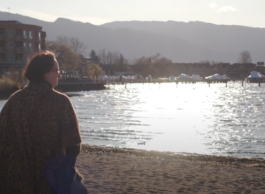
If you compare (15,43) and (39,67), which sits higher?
(15,43)

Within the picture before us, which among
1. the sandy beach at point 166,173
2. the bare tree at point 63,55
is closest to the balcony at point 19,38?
the bare tree at point 63,55

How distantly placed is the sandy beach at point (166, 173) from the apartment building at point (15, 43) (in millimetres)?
79966

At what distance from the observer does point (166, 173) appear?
10258mm

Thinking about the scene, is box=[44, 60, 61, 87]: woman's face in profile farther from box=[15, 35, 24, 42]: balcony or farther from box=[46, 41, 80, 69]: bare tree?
box=[46, 41, 80, 69]: bare tree

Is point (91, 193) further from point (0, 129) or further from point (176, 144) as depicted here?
point (176, 144)

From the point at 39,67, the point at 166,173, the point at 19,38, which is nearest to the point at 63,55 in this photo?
the point at 19,38

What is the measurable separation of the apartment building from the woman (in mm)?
87932

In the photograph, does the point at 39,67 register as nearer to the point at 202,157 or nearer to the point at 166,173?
the point at 166,173

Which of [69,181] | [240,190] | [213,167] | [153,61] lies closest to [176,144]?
[213,167]

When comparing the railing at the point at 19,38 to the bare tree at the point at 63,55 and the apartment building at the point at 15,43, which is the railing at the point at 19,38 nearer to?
the apartment building at the point at 15,43

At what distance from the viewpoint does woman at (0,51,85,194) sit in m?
4.14

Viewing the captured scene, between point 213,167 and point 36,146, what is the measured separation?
25.3 feet

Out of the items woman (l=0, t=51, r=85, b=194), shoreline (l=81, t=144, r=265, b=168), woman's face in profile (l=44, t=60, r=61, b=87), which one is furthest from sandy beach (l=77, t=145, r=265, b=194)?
woman's face in profile (l=44, t=60, r=61, b=87)

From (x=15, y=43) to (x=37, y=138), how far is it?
9126 centimetres
